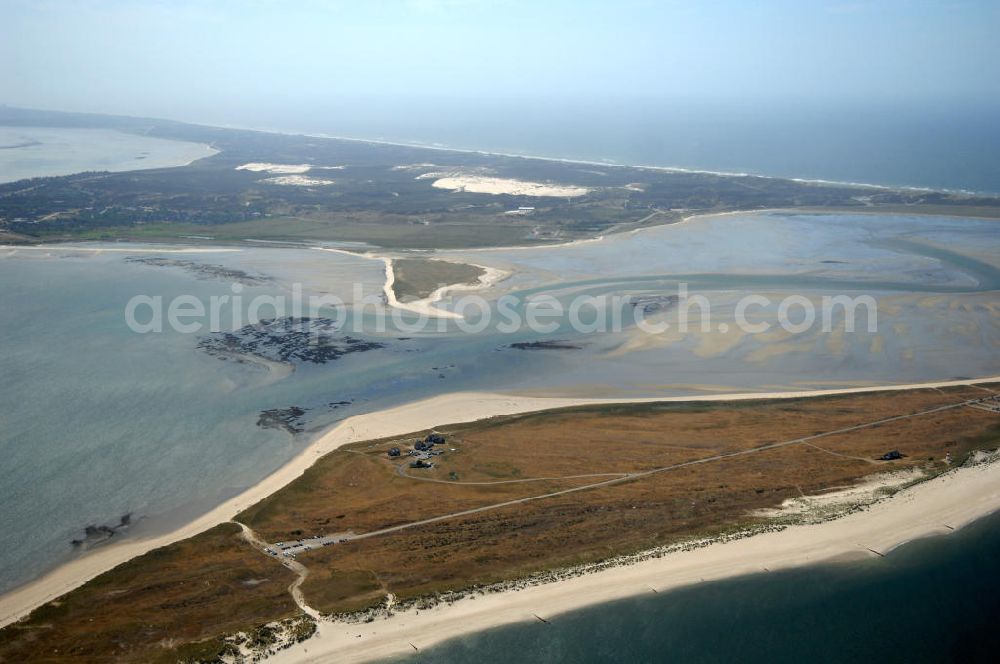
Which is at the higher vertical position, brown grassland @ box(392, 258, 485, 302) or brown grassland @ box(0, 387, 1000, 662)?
brown grassland @ box(392, 258, 485, 302)

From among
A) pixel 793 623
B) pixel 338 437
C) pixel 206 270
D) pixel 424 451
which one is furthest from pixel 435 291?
pixel 793 623

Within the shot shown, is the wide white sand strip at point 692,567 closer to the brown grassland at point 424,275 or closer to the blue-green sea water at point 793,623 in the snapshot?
the blue-green sea water at point 793,623

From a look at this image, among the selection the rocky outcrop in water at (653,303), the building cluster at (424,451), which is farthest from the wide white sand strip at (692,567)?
the rocky outcrop in water at (653,303)

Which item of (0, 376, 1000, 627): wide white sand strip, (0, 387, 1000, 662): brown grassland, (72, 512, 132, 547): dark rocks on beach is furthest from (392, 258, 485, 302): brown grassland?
(72, 512, 132, 547): dark rocks on beach

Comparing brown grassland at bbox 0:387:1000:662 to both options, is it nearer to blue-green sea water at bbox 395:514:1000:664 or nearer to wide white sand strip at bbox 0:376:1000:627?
wide white sand strip at bbox 0:376:1000:627

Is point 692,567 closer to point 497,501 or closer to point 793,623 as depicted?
point 793,623

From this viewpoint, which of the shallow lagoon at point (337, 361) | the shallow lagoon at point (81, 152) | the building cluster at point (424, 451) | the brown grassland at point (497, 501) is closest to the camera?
the brown grassland at point (497, 501)

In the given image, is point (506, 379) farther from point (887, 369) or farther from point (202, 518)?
point (887, 369)
